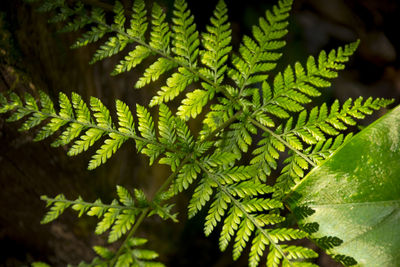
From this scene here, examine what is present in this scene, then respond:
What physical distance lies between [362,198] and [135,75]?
4.48 ft

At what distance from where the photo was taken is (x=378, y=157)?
1165 millimetres

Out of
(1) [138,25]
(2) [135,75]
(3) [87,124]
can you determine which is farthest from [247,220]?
(2) [135,75]

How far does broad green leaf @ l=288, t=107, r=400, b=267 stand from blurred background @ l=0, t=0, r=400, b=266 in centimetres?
84

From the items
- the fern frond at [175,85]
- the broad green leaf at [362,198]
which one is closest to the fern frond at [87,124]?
the fern frond at [175,85]

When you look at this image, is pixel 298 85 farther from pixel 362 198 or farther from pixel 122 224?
pixel 122 224

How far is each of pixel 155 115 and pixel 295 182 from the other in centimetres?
100

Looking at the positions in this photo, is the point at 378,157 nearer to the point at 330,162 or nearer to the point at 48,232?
the point at 330,162

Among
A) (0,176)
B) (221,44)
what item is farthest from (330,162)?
(0,176)

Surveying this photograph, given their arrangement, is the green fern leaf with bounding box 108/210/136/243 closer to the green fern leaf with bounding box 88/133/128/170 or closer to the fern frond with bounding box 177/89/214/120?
the green fern leaf with bounding box 88/133/128/170

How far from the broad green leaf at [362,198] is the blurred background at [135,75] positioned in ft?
2.75

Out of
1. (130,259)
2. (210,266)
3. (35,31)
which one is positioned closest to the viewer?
(130,259)

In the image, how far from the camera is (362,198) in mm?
1177

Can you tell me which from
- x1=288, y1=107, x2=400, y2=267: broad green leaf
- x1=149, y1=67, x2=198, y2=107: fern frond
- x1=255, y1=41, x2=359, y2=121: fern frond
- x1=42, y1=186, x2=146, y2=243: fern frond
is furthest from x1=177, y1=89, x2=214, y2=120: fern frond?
x1=288, y1=107, x2=400, y2=267: broad green leaf

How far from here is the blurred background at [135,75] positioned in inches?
72.7
